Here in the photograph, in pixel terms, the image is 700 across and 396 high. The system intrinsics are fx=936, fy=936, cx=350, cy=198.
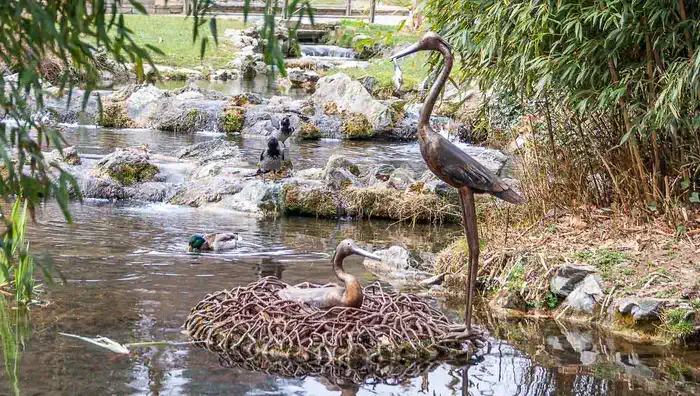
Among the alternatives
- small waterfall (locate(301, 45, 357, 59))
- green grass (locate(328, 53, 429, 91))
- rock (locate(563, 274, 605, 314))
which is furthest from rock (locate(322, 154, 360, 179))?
small waterfall (locate(301, 45, 357, 59))

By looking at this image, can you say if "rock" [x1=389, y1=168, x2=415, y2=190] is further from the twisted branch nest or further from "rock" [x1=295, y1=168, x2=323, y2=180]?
the twisted branch nest

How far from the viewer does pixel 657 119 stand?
24.8 feet

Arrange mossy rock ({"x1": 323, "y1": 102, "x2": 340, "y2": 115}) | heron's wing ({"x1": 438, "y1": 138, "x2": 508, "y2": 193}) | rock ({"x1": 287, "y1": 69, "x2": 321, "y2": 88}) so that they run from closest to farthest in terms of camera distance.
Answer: heron's wing ({"x1": 438, "y1": 138, "x2": 508, "y2": 193}) → mossy rock ({"x1": 323, "y1": 102, "x2": 340, "y2": 115}) → rock ({"x1": 287, "y1": 69, "x2": 321, "y2": 88})

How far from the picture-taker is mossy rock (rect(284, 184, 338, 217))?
42.0ft

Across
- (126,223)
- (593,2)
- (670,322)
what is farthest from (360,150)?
(670,322)

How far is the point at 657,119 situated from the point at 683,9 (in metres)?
0.94

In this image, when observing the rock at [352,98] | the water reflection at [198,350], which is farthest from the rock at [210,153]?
the rock at [352,98]

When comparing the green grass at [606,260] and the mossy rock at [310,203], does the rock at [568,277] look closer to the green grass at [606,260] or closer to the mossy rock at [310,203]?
the green grass at [606,260]

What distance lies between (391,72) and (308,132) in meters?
8.15

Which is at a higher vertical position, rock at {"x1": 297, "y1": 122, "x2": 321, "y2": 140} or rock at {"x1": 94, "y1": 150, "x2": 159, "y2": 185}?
rock at {"x1": 94, "y1": 150, "x2": 159, "y2": 185}

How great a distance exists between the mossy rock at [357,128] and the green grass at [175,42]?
29.9ft

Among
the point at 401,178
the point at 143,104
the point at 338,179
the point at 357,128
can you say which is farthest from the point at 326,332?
the point at 143,104

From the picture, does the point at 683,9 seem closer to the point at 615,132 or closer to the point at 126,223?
the point at 615,132

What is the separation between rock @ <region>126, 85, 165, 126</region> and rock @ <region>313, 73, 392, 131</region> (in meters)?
3.72
